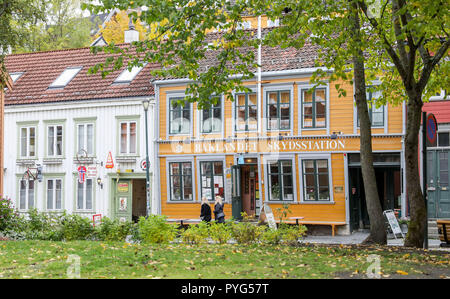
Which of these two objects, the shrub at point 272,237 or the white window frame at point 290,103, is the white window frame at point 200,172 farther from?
the shrub at point 272,237

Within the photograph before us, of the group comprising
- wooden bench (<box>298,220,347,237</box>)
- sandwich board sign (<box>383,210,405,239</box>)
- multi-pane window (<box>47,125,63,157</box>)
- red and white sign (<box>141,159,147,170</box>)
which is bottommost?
wooden bench (<box>298,220,347,237</box>)

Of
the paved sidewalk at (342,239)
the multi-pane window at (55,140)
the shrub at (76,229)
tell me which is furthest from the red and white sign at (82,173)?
the shrub at (76,229)

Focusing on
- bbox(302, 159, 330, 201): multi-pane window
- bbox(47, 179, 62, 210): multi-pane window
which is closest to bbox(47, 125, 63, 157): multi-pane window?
bbox(47, 179, 62, 210): multi-pane window

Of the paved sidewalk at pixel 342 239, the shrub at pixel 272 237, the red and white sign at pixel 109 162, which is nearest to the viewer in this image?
the shrub at pixel 272 237

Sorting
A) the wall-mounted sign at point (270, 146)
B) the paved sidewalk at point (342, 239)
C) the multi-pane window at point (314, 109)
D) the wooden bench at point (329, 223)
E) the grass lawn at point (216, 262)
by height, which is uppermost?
the multi-pane window at point (314, 109)

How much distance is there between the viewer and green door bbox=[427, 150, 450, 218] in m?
26.5

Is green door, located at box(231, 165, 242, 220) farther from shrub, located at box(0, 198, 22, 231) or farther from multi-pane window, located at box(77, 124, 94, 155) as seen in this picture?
shrub, located at box(0, 198, 22, 231)

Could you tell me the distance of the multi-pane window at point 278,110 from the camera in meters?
30.2

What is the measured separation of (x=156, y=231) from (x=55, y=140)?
70.1ft

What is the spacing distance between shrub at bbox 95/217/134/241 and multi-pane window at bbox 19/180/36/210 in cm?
1977

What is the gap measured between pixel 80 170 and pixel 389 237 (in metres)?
15.3

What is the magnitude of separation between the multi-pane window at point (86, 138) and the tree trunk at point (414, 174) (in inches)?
893
